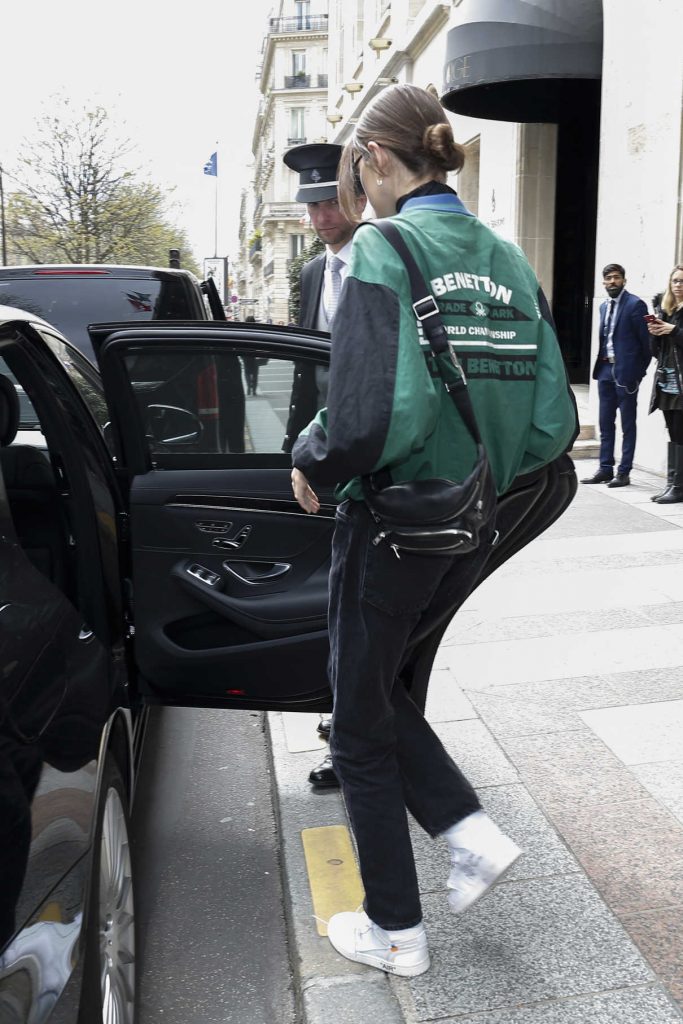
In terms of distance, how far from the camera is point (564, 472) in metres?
2.56

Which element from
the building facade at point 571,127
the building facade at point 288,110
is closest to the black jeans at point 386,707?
the building facade at point 571,127

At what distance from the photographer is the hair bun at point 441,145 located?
2.26 metres

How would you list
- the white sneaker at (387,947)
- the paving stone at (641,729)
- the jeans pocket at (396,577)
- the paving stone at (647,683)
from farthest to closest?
the paving stone at (647,683)
the paving stone at (641,729)
the white sneaker at (387,947)
the jeans pocket at (396,577)

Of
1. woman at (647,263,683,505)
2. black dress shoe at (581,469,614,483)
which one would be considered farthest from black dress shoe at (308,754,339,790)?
black dress shoe at (581,469,614,483)

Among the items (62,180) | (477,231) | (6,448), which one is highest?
(62,180)

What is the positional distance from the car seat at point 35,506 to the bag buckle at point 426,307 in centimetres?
121

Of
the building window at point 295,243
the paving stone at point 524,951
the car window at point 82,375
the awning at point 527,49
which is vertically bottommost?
the paving stone at point 524,951

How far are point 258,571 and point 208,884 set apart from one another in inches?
35.9

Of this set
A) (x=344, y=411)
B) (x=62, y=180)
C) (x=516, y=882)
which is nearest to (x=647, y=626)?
(x=516, y=882)

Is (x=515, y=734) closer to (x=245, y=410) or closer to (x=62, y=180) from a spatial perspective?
(x=245, y=410)

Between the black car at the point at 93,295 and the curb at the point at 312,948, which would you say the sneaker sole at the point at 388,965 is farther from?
the black car at the point at 93,295

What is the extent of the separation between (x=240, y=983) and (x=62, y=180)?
37304 mm

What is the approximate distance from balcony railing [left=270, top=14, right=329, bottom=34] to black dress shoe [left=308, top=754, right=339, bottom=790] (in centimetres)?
8495

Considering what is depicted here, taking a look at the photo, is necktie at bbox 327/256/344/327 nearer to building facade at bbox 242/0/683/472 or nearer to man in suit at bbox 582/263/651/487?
man in suit at bbox 582/263/651/487
